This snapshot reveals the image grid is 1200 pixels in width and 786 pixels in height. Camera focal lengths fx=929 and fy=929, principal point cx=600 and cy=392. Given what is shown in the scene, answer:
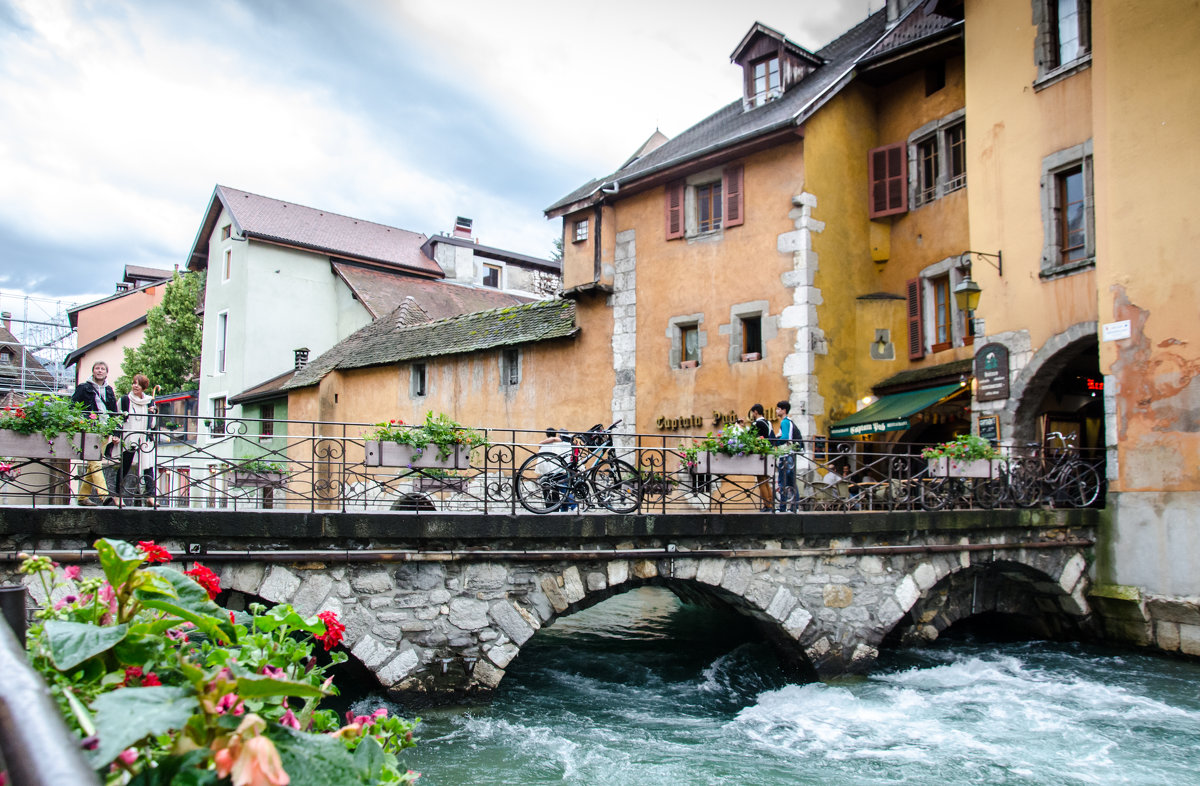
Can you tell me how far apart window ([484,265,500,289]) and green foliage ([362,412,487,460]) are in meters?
25.9

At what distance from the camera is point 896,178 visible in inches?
636

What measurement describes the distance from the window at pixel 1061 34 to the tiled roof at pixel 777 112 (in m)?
2.84

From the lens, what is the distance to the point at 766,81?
714 inches

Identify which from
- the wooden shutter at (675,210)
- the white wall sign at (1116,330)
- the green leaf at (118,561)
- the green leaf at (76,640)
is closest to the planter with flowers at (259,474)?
the green leaf at (118,561)

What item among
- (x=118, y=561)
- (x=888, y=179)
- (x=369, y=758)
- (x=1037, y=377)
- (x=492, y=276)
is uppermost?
(x=492, y=276)

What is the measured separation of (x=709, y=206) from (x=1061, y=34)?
612cm

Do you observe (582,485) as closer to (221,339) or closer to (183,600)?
(183,600)

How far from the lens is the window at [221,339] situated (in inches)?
1130

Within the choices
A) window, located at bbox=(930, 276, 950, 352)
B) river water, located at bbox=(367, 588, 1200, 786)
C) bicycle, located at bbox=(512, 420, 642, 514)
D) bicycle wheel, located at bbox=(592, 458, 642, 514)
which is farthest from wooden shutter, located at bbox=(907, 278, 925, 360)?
bicycle wheel, located at bbox=(592, 458, 642, 514)

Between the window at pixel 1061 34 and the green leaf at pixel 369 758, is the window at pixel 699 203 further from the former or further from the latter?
the green leaf at pixel 369 758

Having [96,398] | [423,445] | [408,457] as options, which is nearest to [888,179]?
[423,445]

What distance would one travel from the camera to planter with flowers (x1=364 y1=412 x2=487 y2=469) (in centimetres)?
830

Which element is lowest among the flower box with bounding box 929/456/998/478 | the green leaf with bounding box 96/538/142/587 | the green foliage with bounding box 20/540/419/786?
the green foliage with bounding box 20/540/419/786

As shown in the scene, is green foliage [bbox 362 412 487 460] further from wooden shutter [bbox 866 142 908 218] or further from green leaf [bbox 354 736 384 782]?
wooden shutter [bbox 866 142 908 218]
